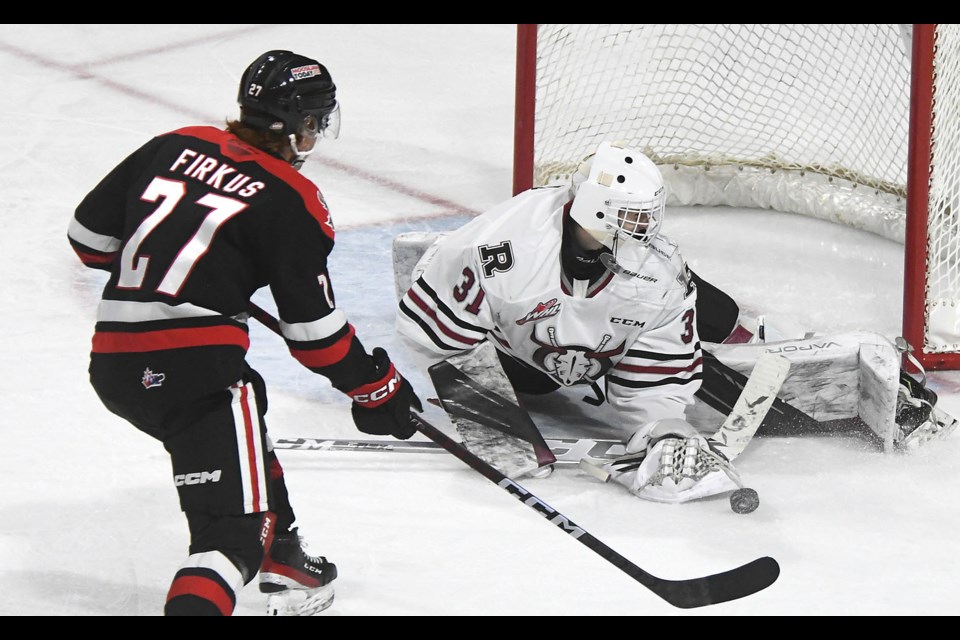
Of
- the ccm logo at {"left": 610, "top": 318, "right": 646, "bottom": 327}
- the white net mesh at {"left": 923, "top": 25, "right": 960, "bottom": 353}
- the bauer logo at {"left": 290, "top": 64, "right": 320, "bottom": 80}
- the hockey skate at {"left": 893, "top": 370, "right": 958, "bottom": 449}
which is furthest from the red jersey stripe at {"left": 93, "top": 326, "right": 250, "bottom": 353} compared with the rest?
the white net mesh at {"left": 923, "top": 25, "right": 960, "bottom": 353}

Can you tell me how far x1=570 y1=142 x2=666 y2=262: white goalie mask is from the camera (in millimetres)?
3031

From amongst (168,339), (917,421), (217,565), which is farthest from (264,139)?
(917,421)

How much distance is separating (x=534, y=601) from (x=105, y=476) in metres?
1.02

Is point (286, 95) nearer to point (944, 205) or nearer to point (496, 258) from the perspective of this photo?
point (496, 258)

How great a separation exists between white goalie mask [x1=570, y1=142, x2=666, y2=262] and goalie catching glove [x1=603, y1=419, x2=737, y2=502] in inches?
16.4

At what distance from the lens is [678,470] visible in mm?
3107

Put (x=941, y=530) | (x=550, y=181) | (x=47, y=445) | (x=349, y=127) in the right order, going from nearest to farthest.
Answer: (x=941, y=530), (x=47, y=445), (x=550, y=181), (x=349, y=127)

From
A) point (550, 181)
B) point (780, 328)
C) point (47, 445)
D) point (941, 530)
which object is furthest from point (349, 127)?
point (941, 530)

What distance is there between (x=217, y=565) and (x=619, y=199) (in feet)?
3.82

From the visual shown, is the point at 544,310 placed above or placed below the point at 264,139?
below

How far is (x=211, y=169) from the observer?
230 centimetres

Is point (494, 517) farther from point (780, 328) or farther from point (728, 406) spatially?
point (780, 328)

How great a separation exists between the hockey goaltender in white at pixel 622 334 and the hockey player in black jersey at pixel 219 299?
0.81 m

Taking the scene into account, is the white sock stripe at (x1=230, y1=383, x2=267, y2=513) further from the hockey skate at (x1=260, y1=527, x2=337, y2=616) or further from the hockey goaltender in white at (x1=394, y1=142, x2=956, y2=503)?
the hockey goaltender in white at (x1=394, y1=142, x2=956, y2=503)
